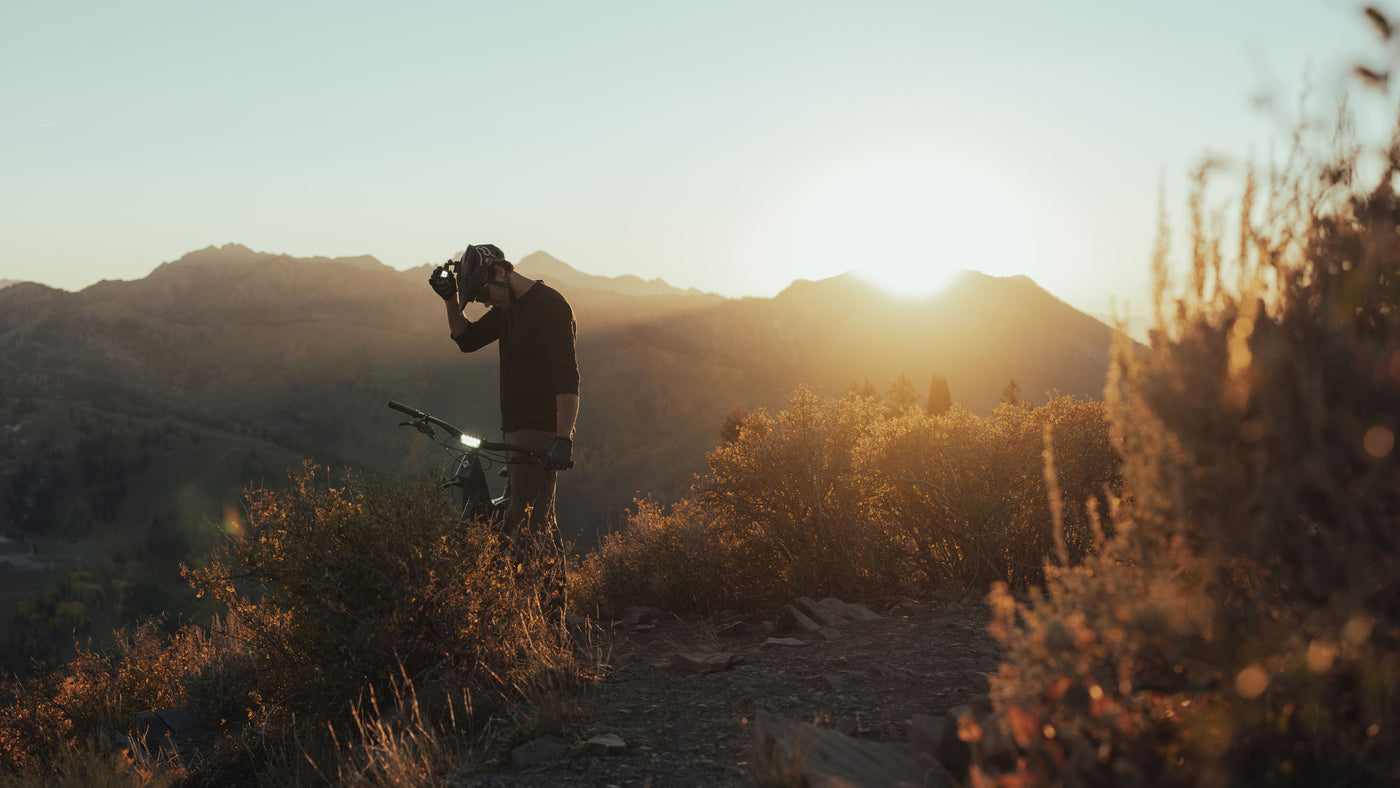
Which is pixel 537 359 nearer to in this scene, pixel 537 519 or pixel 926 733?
pixel 537 519

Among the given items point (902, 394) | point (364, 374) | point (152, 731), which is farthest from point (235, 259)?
point (152, 731)

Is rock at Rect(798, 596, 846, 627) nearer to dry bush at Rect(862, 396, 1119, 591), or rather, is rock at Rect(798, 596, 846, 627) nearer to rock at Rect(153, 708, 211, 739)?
dry bush at Rect(862, 396, 1119, 591)

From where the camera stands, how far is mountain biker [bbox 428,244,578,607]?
17.4ft

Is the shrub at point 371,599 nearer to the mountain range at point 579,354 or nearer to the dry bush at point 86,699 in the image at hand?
the dry bush at point 86,699

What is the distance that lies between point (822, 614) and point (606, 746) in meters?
2.73

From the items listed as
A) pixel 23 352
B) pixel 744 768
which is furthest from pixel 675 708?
pixel 23 352

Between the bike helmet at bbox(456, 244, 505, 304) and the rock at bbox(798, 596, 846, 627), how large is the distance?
3166 millimetres

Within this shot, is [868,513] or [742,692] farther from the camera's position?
[868,513]

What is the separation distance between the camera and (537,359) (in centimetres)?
546

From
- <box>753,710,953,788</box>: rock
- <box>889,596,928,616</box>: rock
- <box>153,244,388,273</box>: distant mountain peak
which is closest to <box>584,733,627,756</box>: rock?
<box>753,710,953,788</box>: rock

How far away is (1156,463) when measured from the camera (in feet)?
7.41

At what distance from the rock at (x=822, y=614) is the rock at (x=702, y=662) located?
3.94ft

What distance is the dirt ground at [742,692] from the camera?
3548mm

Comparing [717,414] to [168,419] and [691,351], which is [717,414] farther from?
[168,419]
